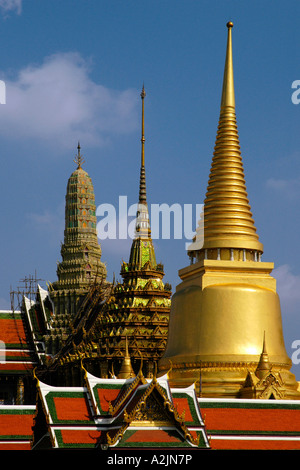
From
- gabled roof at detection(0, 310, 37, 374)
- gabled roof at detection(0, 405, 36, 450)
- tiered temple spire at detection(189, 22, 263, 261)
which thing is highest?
tiered temple spire at detection(189, 22, 263, 261)

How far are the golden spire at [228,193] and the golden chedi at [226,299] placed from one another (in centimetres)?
4

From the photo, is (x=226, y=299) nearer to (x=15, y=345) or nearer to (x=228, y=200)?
(x=228, y=200)

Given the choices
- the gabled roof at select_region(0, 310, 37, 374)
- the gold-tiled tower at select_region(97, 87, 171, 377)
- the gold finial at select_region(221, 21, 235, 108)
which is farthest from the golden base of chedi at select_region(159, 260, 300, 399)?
the gabled roof at select_region(0, 310, 37, 374)

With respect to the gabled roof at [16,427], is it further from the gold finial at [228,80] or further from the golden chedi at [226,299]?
the gold finial at [228,80]

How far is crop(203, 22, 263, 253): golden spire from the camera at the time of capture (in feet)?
143

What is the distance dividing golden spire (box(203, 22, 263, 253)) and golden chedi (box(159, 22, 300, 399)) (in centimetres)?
4

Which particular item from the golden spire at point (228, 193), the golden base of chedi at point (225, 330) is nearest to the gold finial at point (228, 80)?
Result: the golden spire at point (228, 193)

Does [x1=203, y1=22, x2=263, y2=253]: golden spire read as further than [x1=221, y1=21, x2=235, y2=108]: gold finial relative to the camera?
No

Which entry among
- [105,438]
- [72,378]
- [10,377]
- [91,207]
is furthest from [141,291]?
[105,438]

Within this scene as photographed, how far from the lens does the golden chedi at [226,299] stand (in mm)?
40875

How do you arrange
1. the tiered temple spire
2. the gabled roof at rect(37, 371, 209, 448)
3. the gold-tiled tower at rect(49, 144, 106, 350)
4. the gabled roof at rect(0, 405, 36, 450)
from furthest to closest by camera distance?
1. the gold-tiled tower at rect(49, 144, 106, 350)
2. the tiered temple spire
3. the gabled roof at rect(0, 405, 36, 450)
4. the gabled roof at rect(37, 371, 209, 448)

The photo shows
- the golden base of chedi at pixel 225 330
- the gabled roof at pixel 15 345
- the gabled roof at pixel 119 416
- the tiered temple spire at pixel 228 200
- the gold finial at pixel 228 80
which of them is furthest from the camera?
the gabled roof at pixel 15 345

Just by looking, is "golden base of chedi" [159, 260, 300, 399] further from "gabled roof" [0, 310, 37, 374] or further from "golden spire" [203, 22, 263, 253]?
"gabled roof" [0, 310, 37, 374]
